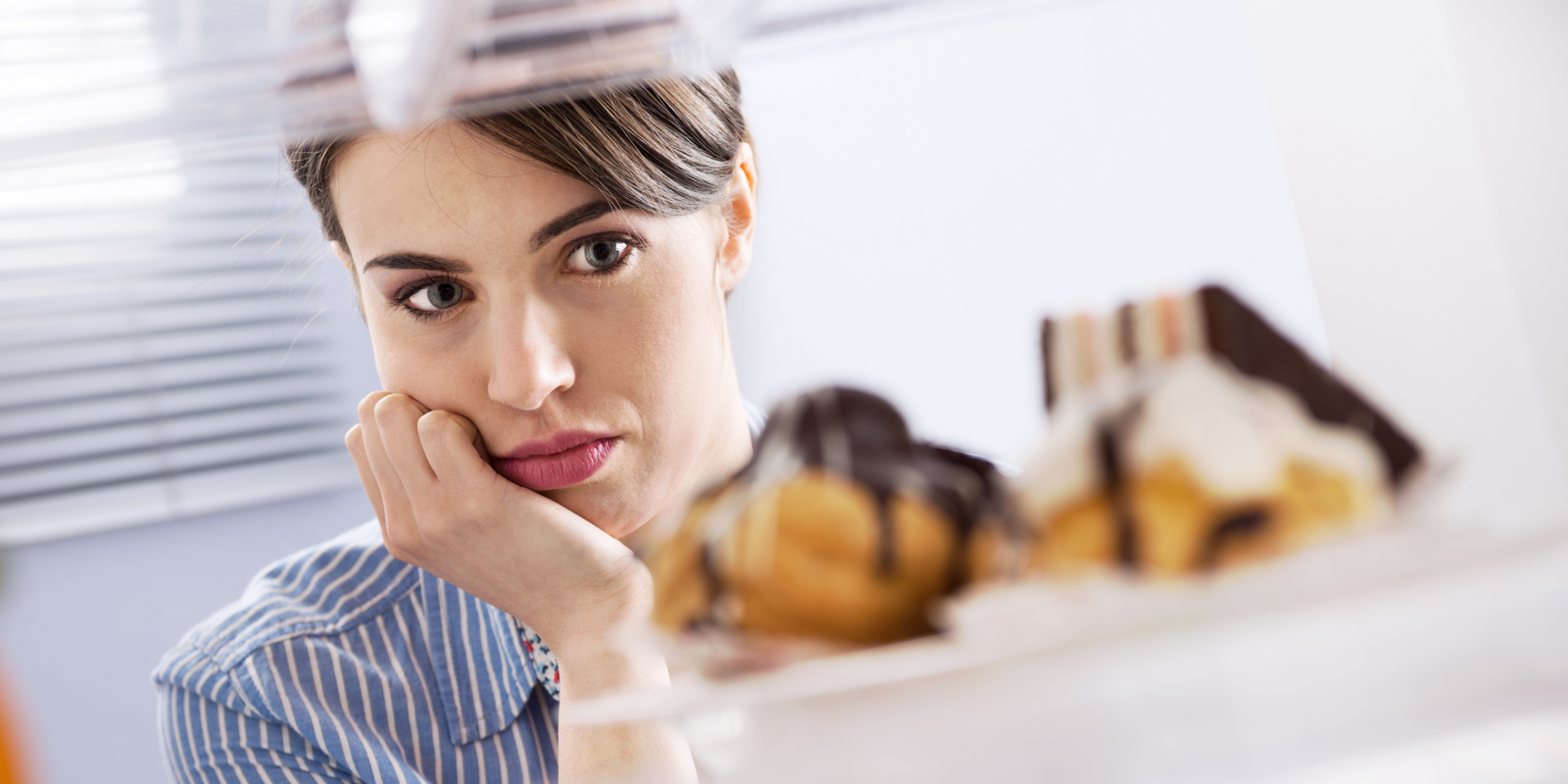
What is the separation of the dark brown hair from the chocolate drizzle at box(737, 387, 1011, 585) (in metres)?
0.37

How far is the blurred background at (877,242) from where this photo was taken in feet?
1.34

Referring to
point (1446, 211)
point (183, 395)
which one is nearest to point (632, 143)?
point (1446, 211)

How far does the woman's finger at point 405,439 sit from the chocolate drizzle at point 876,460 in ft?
1.68

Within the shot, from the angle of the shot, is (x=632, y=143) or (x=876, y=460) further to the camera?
(x=632, y=143)

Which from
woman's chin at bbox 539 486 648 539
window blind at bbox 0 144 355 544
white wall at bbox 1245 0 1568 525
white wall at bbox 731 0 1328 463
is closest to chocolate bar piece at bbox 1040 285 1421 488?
white wall at bbox 1245 0 1568 525

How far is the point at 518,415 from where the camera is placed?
2.47 ft

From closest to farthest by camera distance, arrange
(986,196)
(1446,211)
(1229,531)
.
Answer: (1229,531) → (1446,211) → (986,196)

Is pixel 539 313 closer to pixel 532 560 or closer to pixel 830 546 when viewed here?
pixel 532 560

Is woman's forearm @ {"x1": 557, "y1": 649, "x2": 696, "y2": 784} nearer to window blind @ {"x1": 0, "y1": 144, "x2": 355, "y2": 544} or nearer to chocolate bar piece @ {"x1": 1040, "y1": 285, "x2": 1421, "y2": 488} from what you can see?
chocolate bar piece @ {"x1": 1040, "y1": 285, "x2": 1421, "y2": 488}

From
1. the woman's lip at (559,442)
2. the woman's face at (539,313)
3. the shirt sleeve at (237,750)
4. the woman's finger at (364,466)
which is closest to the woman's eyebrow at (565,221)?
the woman's face at (539,313)

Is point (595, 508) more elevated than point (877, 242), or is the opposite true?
point (877, 242)

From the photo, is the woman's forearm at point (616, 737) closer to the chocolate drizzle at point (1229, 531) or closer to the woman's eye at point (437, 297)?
the woman's eye at point (437, 297)

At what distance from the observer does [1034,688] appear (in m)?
0.27

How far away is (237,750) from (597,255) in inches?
21.9
